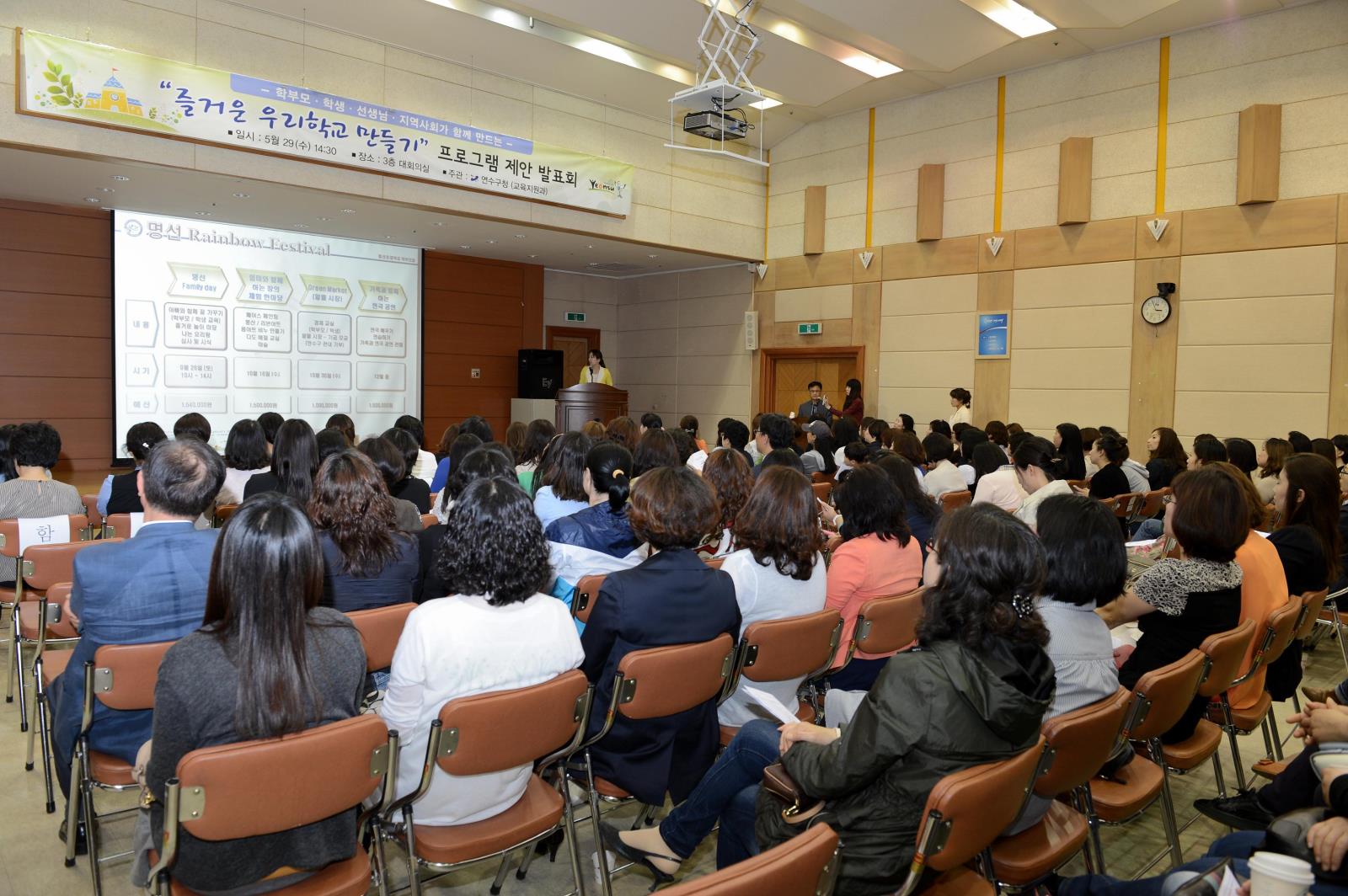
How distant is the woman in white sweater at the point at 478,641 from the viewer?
1983 mm

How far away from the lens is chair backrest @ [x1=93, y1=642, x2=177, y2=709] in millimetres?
2031

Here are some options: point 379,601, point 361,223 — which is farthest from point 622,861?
point 361,223

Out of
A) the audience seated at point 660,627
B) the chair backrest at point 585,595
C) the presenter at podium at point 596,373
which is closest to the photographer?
the audience seated at point 660,627

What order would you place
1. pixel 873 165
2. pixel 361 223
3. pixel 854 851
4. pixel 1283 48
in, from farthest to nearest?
pixel 873 165 → pixel 361 223 → pixel 1283 48 → pixel 854 851

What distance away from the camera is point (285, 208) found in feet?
29.8

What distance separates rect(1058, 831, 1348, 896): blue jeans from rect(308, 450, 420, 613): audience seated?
2107 mm

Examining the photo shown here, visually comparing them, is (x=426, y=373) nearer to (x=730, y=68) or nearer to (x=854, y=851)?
(x=730, y=68)

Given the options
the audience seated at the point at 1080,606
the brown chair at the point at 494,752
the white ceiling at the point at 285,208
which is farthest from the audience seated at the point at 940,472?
the white ceiling at the point at 285,208

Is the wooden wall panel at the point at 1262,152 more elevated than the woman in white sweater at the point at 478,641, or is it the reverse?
the wooden wall panel at the point at 1262,152

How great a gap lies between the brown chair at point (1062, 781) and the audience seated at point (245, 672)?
159 cm

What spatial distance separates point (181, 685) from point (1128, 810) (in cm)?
232

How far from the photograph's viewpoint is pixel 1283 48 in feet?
27.4

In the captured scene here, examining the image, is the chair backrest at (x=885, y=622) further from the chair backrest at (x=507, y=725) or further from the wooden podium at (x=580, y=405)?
the wooden podium at (x=580, y=405)

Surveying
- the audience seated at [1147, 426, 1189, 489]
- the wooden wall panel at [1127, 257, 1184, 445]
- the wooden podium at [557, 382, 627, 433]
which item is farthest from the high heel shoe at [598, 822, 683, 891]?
the wooden podium at [557, 382, 627, 433]
